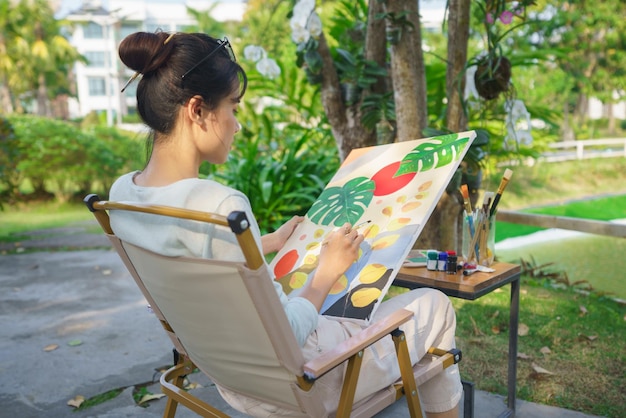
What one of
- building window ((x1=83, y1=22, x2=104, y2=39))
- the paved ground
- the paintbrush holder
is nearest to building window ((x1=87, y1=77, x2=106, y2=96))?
building window ((x1=83, y1=22, x2=104, y2=39))

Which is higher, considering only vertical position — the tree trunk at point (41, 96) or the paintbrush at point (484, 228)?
the tree trunk at point (41, 96)

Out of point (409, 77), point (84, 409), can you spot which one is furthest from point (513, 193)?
point (84, 409)

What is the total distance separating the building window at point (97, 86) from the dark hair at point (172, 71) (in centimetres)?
5282

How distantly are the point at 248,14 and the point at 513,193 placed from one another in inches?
708

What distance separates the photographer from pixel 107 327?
11.2 feet

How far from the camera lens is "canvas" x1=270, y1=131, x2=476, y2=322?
1.69 m

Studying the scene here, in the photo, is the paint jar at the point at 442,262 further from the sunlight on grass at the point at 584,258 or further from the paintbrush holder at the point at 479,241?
the sunlight on grass at the point at 584,258

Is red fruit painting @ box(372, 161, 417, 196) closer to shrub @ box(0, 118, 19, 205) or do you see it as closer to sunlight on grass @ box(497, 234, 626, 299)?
sunlight on grass @ box(497, 234, 626, 299)

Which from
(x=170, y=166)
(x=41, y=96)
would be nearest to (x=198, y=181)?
(x=170, y=166)

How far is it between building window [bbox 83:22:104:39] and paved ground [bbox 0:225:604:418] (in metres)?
51.2

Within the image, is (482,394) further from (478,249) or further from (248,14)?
(248,14)

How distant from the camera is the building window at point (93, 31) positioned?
167 ft

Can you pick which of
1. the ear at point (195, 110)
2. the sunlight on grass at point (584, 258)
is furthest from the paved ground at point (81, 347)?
the sunlight on grass at point (584, 258)

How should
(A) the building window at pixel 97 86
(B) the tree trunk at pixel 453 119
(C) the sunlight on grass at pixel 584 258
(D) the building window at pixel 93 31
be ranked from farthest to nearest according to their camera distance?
(D) the building window at pixel 93 31, (A) the building window at pixel 97 86, (C) the sunlight on grass at pixel 584 258, (B) the tree trunk at pixel 453 119
